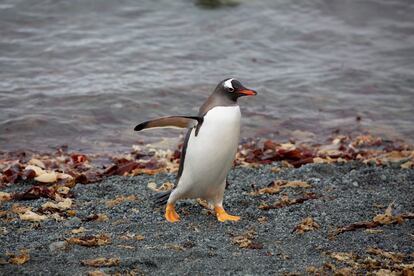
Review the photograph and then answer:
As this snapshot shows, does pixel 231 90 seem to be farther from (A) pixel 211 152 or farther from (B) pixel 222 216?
(B) pixel 222 216

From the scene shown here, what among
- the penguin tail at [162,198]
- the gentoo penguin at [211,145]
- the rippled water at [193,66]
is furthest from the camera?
the rippled water at [193,66]

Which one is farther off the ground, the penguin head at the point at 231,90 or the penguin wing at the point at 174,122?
the penguin head at the point at 231,90

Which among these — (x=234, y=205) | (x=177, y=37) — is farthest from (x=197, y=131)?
(x=177, y=37)

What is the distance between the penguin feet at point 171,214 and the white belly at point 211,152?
17cm

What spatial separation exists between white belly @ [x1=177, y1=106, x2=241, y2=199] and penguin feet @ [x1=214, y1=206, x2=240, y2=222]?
13cm

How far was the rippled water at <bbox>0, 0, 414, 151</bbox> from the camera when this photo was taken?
1083 centimetres

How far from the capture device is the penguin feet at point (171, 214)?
5.75m

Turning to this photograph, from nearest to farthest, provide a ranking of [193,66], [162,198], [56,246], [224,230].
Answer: [56,246]
[224,230]
[162,198]
[193,66]

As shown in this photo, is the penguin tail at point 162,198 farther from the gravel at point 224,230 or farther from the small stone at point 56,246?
the small stone at point 56,246

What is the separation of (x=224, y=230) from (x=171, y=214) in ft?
1.83

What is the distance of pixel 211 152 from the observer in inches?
229

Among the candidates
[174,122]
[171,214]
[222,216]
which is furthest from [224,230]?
[174,122]

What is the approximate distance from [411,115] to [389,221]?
6.65m

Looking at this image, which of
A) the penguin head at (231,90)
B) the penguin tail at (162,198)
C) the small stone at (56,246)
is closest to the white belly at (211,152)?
the penguin head at (231,90)
